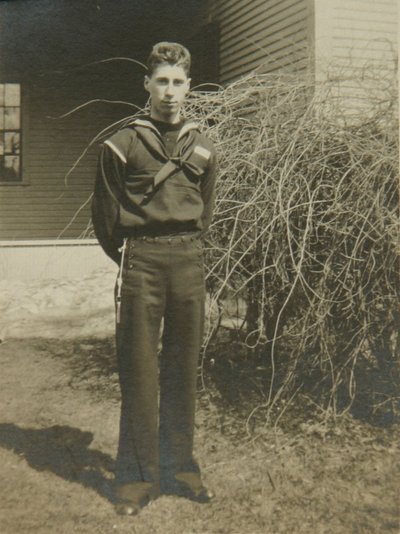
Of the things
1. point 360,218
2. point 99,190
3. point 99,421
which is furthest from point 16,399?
point 360,218

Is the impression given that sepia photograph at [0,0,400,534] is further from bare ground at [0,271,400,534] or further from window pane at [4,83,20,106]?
window pane at [4,83,20,106]

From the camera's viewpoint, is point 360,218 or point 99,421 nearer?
point 360,218

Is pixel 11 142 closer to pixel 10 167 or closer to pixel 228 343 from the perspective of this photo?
pixel 10 167

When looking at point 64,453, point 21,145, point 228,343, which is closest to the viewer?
point 64,453

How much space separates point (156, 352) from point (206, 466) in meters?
0.70

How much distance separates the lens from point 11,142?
34.1 feet

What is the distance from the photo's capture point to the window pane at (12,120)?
34.1 feet

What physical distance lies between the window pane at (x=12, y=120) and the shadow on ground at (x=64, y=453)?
25.6 ft

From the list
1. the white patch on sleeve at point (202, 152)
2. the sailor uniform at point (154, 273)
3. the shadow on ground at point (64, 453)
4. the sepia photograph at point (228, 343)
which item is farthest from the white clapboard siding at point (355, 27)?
the shadow on ground at point (64, 453)

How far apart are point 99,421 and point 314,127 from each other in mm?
1849

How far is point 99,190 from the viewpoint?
2.53 meters

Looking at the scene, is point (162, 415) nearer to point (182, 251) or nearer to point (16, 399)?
point (182, 251)

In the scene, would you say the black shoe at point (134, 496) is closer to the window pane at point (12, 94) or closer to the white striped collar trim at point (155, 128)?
the white striped collar trim at point (155, 128)

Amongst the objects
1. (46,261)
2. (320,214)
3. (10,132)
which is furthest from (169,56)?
(10,132)
